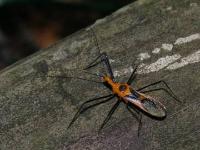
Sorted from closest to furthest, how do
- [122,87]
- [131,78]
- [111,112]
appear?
1. [111,112]
2. [131,78]
3. [122,87]

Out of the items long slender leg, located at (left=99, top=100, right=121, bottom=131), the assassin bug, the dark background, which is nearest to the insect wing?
the assassin bug

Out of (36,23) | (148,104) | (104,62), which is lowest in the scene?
(148,104)

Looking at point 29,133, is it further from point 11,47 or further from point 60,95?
point 11,47

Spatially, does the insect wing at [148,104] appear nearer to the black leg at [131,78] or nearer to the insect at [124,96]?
the insect at [124,96]

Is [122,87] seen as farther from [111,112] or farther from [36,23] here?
[36,23]

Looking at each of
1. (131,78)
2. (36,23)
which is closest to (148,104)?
(131,78)

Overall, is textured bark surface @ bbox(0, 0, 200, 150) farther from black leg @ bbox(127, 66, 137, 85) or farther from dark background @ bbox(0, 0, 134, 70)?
dark background @ bbox(0, 0, 134, 70)

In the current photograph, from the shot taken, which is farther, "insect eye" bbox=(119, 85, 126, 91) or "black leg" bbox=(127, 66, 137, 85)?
"insect eye" bbox=(119, 85, 126, 91)
